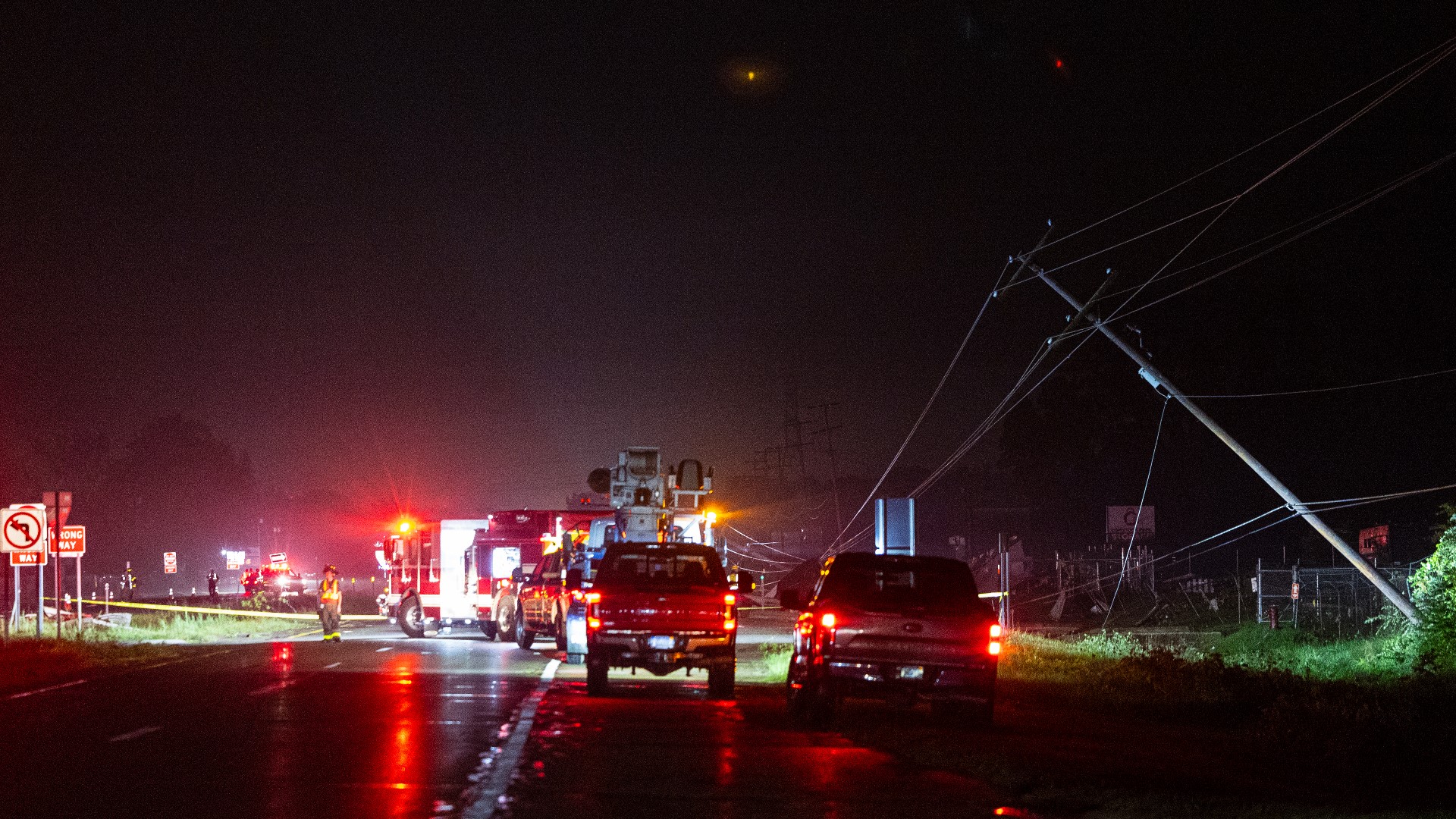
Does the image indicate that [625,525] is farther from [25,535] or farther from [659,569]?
[25,535]

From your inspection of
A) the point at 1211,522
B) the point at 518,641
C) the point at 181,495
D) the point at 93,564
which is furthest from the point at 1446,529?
the point at 181,495

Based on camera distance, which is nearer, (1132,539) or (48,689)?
(48,689)

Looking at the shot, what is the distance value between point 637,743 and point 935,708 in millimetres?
4025

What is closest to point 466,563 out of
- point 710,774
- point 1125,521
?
point 710,774

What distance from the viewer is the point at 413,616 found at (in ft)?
120

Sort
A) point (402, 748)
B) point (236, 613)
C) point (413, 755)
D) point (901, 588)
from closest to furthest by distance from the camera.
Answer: point (413, 755) → point (402, 748) → point (901, 588) → point (236, 613)

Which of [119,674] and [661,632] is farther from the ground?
[661,632]

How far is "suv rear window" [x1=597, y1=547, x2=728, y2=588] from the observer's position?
20484mm

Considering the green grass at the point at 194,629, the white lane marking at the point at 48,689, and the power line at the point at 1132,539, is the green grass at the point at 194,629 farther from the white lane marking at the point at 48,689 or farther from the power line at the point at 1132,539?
the power line at the point at 1132,539

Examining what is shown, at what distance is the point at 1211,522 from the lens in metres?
65.2

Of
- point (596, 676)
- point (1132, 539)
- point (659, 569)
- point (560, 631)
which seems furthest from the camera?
point (1132, 539)

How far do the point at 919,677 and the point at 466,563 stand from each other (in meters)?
22.1

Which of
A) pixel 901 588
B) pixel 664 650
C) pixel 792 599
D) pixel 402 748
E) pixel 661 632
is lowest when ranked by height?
pixel 402 748

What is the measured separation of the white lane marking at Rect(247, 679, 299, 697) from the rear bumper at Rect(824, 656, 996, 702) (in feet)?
25.4
